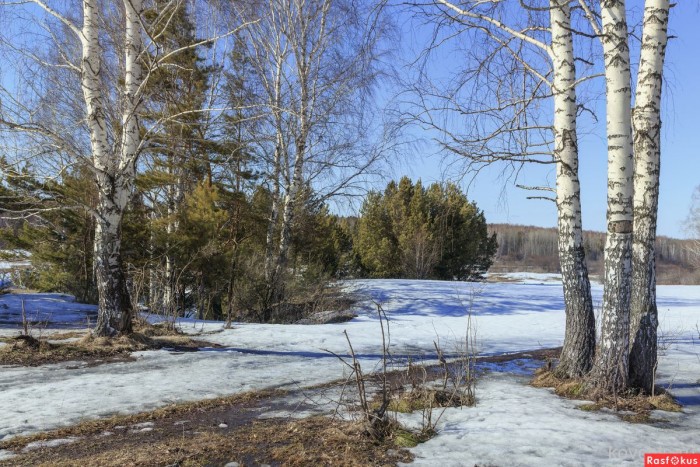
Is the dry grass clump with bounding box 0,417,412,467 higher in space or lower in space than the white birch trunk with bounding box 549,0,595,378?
lower

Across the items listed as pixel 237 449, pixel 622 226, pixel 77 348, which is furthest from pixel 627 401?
pixel 77 348

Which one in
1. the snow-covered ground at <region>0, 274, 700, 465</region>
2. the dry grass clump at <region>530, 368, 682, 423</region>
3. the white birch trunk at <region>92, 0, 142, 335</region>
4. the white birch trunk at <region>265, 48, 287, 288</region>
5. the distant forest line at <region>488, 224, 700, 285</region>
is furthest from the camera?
the distant forest line at <region>488, 224, 700, 285</region>

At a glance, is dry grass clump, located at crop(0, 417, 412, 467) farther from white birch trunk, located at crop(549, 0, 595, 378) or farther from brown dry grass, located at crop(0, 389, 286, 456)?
white birch trunk, located at crop(549, 0, 595, 378)

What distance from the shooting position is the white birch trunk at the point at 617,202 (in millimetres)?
3928

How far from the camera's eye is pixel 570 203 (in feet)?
15.0

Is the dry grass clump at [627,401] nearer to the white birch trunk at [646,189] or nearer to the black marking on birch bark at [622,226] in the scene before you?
the white birch trunk at [646,189]

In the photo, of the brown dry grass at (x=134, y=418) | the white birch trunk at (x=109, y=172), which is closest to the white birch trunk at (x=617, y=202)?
the brown dry grass at (x=134, y=418)

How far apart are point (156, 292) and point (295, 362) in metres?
4.99

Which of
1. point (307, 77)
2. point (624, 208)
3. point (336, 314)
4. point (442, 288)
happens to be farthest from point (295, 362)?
point (442, 288)

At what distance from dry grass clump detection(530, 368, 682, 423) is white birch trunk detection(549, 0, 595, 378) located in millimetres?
328

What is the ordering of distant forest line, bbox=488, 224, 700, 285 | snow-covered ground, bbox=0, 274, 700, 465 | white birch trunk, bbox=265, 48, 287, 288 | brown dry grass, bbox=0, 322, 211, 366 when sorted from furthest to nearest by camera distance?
1. distant forest line, bbox=488, 224, 700, 285
2. white birch trunk, bbox=265, 48, 287, 288
3. brown dry grass, bbox=0, 322, 211, 366
4. snow-covered ground, bbox=0, 274, 700, 465

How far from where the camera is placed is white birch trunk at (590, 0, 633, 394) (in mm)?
3928

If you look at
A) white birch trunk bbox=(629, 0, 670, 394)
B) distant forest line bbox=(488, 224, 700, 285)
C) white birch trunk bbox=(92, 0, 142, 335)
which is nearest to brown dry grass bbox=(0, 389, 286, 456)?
white birch trunk bbox=(92, 0, 142, 335)

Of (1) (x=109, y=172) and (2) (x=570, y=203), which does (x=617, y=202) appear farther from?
(1) (x=109, y=172)
